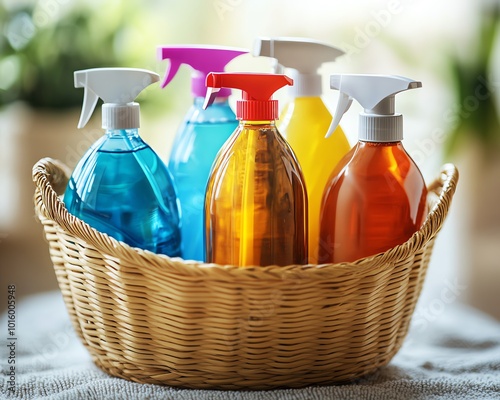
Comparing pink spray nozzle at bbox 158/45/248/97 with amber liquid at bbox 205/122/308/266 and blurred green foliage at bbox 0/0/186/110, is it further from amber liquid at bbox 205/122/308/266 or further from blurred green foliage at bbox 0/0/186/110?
blurred green foliage at bbox 0/0/186/110

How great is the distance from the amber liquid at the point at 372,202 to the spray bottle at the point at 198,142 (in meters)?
0.15

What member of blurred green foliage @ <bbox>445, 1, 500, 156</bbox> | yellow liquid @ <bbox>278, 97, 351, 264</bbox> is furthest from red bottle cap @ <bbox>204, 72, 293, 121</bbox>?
blurred green foliage @ <bbox>445, 1, 500, 156</bbox>

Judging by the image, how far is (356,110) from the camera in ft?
4.13

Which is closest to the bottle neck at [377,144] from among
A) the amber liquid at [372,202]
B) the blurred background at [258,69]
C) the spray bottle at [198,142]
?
the amber liquid at [372,202]

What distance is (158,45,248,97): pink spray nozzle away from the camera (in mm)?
740

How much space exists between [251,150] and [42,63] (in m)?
0.71

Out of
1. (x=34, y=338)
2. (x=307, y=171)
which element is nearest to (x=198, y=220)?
(x=307, y=171)

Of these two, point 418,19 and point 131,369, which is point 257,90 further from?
point 418,19

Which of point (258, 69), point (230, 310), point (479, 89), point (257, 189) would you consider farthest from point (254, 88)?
point (479, 89)

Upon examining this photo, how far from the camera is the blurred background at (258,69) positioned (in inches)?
48.1

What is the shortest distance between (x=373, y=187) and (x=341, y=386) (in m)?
0.19

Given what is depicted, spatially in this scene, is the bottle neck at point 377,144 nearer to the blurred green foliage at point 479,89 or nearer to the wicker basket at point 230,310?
the wicker basket at point 230,310

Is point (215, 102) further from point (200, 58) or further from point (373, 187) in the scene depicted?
point (373, 187)

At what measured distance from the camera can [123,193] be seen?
680 mm
